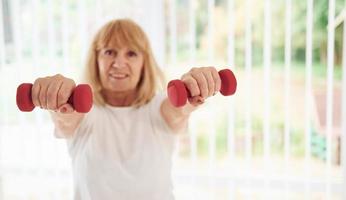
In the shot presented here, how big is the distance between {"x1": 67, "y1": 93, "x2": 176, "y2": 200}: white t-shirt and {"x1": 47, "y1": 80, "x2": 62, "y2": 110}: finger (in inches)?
13.6

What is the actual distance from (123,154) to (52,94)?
0.40m

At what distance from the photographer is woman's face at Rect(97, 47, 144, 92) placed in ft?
4.13

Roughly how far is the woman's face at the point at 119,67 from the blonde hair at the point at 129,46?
0.02 m

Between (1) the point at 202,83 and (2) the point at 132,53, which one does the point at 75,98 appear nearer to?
(1) the point at 202,83

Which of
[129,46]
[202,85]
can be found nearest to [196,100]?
[202,85]

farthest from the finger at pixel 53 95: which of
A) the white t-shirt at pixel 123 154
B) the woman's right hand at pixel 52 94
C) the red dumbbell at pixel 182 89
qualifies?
the white t-shirt at pixel 123 154

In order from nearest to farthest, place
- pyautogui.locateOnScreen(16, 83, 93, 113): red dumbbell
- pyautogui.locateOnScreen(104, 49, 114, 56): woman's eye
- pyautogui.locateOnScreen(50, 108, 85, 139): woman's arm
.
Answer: pyautogui.locateOnScreen(16, 83, 93, 113): red dumbbell → pyautogui.locateOnScreen(50, 108, 85, 139): woman's arm → pyautogui.locateOnScreen(104, 49, 114, 56): woman's eye

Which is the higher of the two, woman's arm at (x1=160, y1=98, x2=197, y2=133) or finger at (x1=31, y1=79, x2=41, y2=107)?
finger at (x1=31, y1=79, x2=41, y2=107)

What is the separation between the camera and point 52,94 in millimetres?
889

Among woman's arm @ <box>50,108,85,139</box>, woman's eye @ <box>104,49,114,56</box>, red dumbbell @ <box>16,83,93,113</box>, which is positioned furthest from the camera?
woman's eye @ <box>104,49,114,56</box>

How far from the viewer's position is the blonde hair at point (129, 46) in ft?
4.18

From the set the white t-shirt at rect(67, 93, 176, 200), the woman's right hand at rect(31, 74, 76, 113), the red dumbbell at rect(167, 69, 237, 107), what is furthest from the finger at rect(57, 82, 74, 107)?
the white t-shirt at rect(67, 93, 176, 200)

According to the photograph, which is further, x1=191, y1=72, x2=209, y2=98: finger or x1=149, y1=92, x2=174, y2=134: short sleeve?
x1=149, y1=92, x2=174, y2=134: short sleeve

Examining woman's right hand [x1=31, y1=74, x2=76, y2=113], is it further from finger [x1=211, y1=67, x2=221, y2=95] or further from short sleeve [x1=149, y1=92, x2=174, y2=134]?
short sleeve [x1=149, y1=92, x2=174, y2=134]
